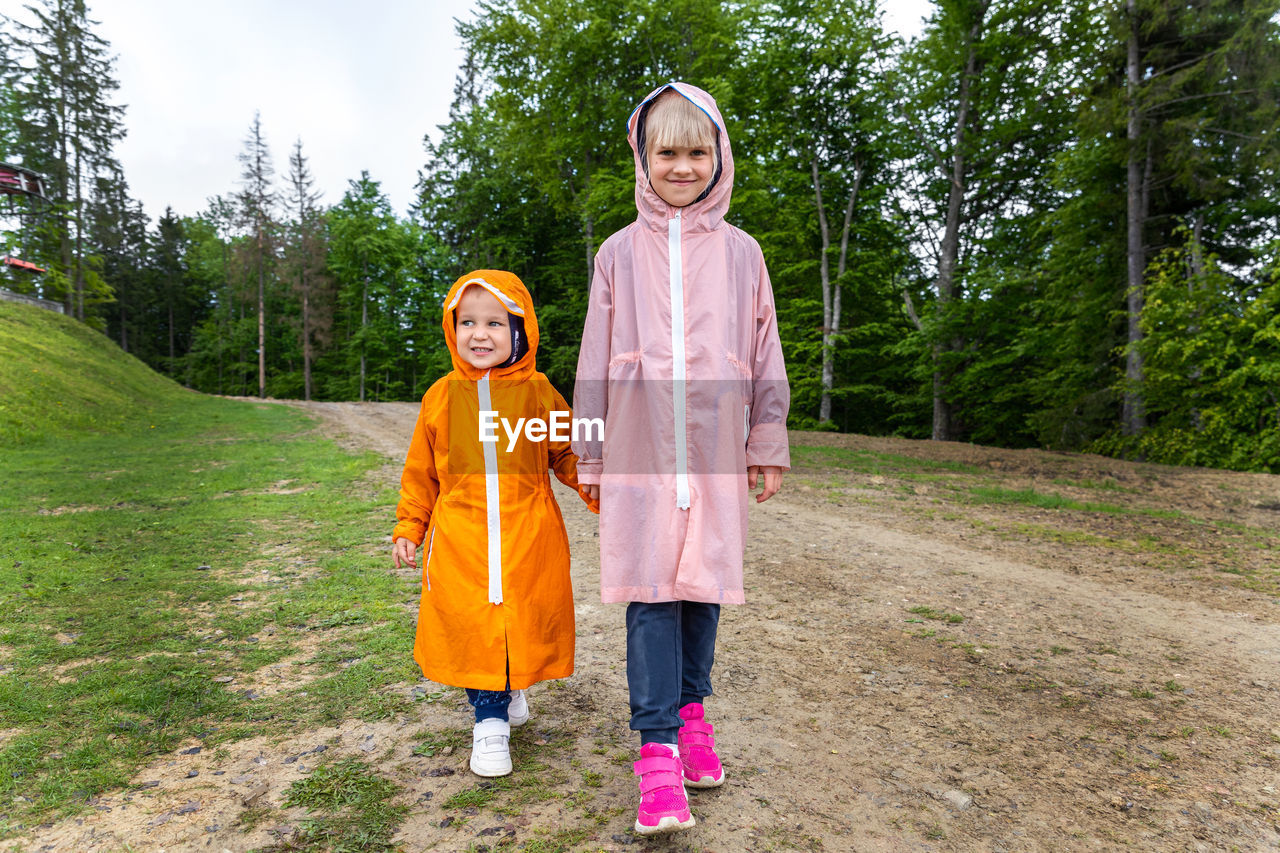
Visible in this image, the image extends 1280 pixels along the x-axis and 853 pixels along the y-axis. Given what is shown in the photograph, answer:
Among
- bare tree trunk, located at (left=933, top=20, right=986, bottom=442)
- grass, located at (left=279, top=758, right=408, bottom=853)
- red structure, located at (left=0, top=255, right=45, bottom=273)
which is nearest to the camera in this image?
grass, located at (left=279, top=758, right=408, bottom=853)

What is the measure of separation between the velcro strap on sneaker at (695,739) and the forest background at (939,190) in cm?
1091

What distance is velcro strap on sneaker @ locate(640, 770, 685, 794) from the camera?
6.50 ft

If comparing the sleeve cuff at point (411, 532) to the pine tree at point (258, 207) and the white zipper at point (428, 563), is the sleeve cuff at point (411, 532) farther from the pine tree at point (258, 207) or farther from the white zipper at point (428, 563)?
the pine tree at point (258, 207)

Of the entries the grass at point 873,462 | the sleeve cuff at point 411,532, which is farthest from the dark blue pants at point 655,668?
A: the grass at point 873,462

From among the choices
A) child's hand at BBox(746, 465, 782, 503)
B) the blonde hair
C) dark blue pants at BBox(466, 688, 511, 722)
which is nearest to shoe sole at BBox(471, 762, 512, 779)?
dark blue pants at BBox(466, 688, 511, 722)

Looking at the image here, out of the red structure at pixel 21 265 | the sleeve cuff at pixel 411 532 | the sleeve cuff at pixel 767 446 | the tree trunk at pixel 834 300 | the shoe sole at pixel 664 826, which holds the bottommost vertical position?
the shoe sole at pixel 664 826

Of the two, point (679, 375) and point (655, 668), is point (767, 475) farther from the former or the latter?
point (655, 668)

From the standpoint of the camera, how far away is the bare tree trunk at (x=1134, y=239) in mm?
11438

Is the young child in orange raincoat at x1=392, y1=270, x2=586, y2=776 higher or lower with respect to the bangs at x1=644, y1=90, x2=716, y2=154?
lower

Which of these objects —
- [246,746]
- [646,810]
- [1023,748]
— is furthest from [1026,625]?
[246,746]

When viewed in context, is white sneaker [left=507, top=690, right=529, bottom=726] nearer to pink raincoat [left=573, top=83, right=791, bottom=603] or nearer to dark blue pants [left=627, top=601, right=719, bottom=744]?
dark blue pants [left=627, top=601, right=719, bottom=744]

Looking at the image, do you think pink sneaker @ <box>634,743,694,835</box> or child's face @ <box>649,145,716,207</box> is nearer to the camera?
pink sneaker @ <box>634,743,694,835</box>

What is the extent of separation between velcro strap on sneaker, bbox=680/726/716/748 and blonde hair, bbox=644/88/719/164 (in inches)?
73.3

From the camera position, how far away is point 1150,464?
10.3 metres
